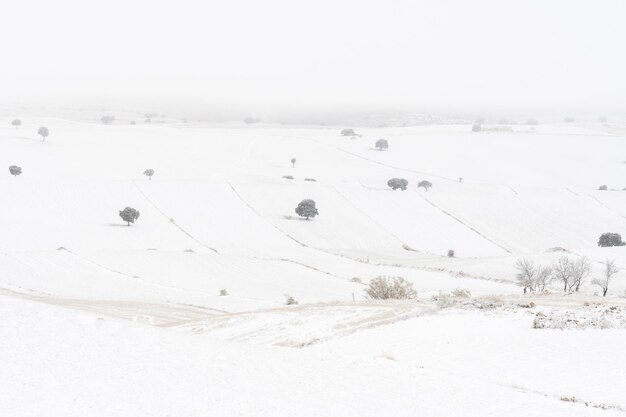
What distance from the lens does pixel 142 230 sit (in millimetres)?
76500

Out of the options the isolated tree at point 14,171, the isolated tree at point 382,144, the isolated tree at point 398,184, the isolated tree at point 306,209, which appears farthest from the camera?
the isolated tree at point 382,144

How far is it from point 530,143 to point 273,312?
509 ft

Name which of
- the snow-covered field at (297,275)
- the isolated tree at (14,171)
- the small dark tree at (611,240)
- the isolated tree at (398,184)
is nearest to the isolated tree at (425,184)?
the snow-covered field at (297,275)

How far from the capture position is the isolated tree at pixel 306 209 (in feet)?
290

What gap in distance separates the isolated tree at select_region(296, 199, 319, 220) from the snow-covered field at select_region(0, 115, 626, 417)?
2329 mm

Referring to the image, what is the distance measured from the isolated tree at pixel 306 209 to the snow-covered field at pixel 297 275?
2.33 meters

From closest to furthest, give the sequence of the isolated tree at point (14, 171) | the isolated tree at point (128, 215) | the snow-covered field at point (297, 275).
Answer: the snow-covered field at point (297, 275) → the isolated tree at point (128, 215) → the isolated tree at point (14, 171)

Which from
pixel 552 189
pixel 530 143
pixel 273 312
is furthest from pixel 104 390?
pixel 530 143

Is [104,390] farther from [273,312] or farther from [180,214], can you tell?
[180,214]

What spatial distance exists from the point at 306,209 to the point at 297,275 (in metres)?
34.4

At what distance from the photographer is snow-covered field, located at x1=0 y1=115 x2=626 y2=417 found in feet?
46.9

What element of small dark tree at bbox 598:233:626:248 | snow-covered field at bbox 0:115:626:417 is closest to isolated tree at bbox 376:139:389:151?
snow-covered field at bbox 0:115:626:417

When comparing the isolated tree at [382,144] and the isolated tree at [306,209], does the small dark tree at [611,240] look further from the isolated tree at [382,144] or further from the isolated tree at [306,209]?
the isolated tree at [382,144]

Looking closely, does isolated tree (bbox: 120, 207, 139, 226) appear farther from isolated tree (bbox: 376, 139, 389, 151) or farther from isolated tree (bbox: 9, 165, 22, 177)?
isolated tree (bbox: 376, 139, 389, 151)
